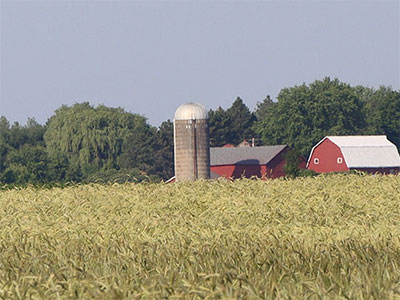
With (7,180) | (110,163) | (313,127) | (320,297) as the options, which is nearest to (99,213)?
(320,297)

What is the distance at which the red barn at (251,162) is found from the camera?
345 ft

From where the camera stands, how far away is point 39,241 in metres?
9.16

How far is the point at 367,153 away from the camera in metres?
108

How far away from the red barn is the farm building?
4.03 m

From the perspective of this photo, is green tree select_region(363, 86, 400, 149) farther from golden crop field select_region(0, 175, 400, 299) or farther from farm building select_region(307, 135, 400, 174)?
golden crop field select_region(0, 175, 400, 299)

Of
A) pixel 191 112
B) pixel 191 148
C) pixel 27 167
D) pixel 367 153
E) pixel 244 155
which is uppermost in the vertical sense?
pixel 191 112

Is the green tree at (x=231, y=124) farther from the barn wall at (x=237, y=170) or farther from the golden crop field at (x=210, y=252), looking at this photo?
the golden crop field at (x=210, y=252)

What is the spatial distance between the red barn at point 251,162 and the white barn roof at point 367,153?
18.9 feet

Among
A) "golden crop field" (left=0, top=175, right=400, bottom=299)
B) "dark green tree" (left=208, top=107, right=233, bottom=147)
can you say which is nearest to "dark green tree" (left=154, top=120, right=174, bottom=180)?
"dark green tree" (left=208, top=107, right=233, bottom=147)

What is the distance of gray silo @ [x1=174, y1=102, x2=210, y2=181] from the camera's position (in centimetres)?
6012

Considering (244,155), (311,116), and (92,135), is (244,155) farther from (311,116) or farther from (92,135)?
(92,135)

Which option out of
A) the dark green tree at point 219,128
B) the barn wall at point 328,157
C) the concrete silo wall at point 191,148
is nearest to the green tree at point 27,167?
the dark green tree at point 219,128

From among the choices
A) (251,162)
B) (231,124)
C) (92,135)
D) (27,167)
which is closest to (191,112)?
(251,162)

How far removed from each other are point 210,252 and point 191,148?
52.7m
